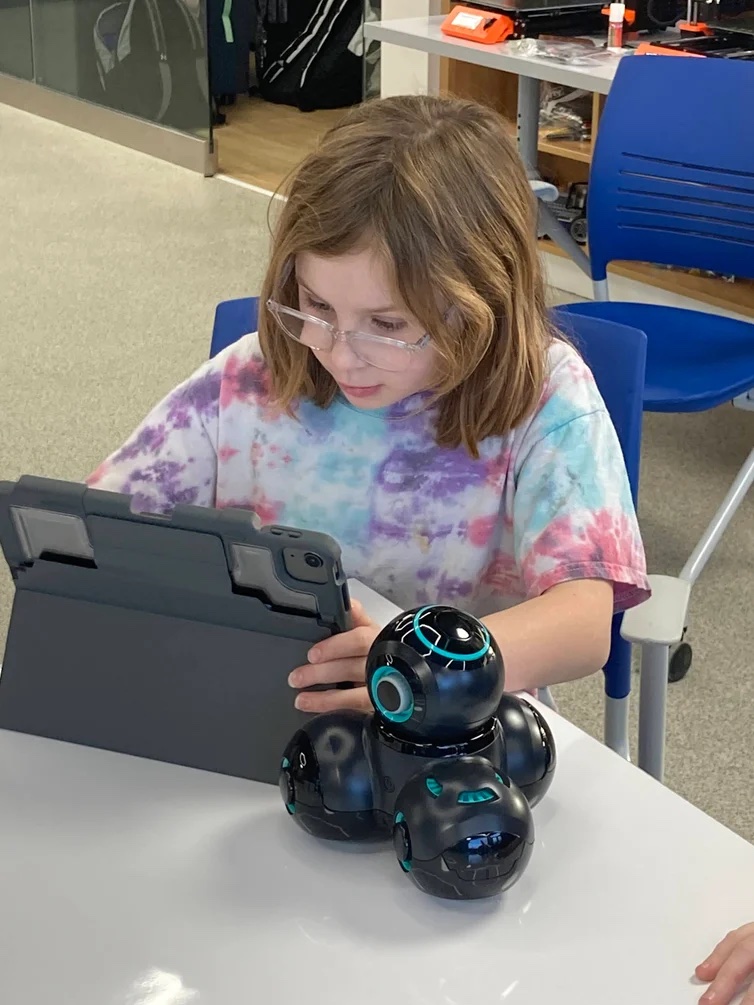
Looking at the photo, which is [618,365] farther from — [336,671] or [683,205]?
[683,205]

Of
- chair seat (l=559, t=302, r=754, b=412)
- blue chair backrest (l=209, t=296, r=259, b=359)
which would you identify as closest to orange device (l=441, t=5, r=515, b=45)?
chair seat (l=559, t=302, r=754, b=412)

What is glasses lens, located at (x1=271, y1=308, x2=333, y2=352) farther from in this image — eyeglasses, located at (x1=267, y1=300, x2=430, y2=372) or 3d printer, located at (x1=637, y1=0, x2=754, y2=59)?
3d printer, located at (x1=637, y1=0, x2=754, y2=59)

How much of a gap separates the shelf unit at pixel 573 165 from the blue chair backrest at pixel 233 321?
80.7 inches

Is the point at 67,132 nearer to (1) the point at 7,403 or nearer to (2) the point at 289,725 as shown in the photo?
(1) the point at 7,403

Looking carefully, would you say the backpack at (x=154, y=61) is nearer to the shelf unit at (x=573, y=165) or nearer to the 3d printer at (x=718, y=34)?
the shelf unit at (x=573, y=165)

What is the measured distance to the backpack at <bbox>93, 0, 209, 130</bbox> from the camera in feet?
15.5

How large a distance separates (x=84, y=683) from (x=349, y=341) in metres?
0.35

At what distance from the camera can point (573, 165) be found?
12.4 ft

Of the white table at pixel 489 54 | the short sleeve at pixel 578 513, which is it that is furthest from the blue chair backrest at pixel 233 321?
the white table at pixel 489 54

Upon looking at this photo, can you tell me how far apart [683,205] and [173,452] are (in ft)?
4.50

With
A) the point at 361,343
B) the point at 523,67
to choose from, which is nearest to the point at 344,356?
the point at 361,343

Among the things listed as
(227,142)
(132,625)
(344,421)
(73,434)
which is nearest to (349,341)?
(344,421)

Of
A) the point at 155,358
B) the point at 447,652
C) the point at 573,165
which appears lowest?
the point at 155,358

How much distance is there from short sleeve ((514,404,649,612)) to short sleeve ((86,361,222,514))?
30 centimetres
